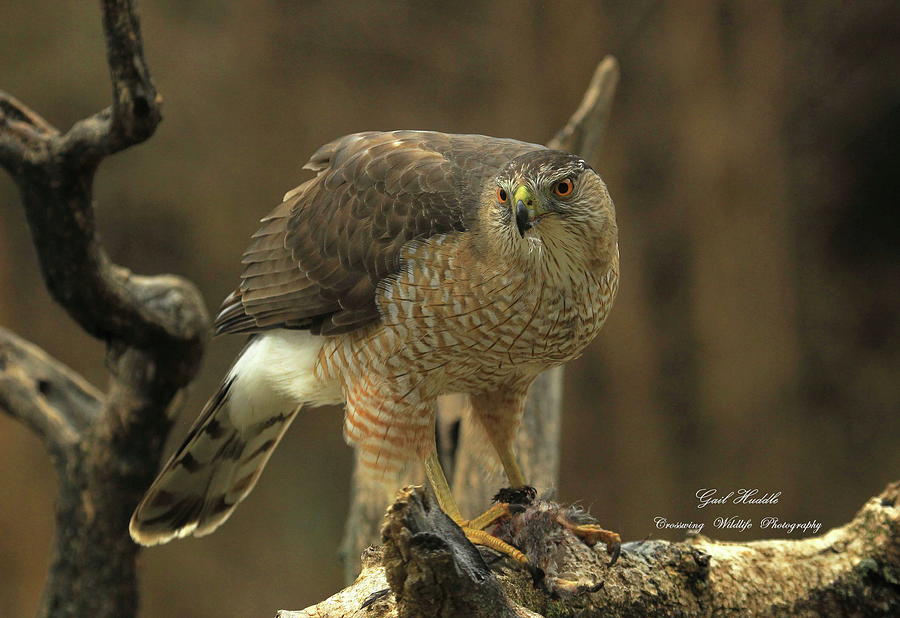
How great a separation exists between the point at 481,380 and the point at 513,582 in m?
0.69

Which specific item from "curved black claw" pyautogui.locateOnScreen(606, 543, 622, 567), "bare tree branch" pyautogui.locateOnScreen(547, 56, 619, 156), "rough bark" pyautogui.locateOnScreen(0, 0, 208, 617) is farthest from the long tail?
"bare tree branch" pyautogui.locateOnScreen(547, 56, 619, 156)

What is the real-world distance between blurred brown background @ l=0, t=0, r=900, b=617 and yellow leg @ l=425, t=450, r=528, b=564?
141 inches

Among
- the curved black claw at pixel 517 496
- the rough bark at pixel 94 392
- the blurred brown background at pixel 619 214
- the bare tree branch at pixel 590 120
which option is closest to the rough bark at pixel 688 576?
the curved black claw at pixel 517 496

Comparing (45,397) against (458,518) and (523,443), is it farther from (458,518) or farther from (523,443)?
(523,443)

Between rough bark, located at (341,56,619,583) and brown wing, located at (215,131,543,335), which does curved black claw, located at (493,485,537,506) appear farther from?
rough bark, located at (341,56,619,583)

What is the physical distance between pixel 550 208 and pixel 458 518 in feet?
3.34

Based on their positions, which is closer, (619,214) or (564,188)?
(564,188)

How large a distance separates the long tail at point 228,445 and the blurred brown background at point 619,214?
3276 mm

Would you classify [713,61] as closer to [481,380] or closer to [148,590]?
[481,380]

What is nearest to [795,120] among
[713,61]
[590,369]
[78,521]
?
[713,61]

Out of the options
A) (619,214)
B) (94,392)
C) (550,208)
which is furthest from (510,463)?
(619,214)

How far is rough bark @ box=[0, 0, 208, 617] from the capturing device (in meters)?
3.14

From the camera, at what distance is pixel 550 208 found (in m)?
2.54

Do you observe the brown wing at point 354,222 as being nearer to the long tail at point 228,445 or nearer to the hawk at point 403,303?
the hawk at point 403,303
